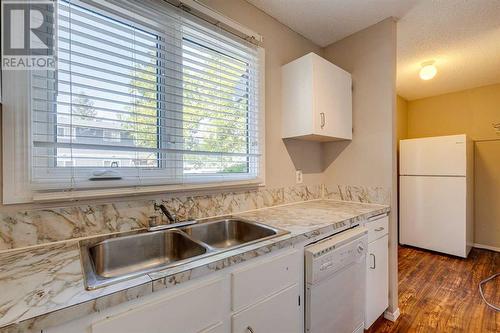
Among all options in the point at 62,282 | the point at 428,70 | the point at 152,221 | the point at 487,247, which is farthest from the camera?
the point at 487,247

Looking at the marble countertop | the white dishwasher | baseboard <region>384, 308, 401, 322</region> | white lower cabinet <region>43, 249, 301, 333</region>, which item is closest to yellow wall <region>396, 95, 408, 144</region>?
baseboard <region>384, 308, 401, 322</region>

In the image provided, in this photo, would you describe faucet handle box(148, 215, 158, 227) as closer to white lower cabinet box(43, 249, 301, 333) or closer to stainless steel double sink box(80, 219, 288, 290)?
stainless steel double sink box(80, 219, 288, 290)

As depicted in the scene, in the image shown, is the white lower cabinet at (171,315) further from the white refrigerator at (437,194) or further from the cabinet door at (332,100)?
the white refrigerator at (437,194)

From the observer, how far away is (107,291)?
2.06ft

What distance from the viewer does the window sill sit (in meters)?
0.97

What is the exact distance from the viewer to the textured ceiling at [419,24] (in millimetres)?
1706

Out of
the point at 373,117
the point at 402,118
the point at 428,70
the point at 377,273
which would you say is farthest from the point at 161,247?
the point at 402,118

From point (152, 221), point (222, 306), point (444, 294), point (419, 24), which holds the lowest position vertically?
point (444, 294)

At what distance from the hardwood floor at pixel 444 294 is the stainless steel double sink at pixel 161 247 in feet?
4.17

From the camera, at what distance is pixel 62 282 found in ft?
2.22

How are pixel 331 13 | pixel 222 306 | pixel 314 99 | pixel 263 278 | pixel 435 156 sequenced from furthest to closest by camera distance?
1. pixel 435 156
2. pixel 331 13
3. pixel 314 99
4. pixel 263 278
5. pixel 222 306

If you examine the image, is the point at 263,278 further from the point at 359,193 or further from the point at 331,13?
the point at 331,13

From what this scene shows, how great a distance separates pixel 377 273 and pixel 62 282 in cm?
185

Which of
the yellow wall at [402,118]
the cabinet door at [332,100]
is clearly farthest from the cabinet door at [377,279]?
the yellow wall at [402,118]
